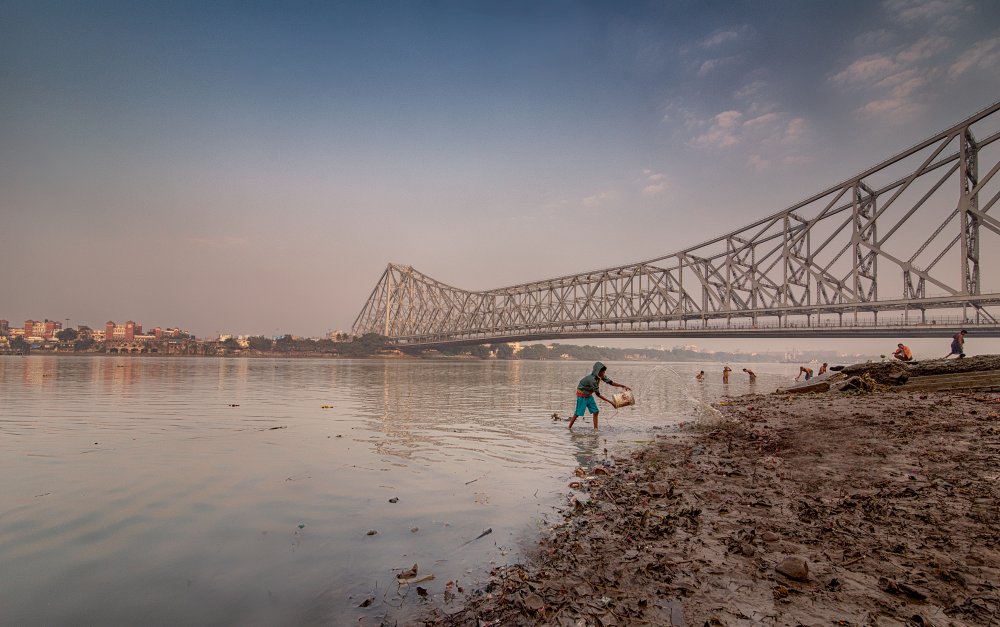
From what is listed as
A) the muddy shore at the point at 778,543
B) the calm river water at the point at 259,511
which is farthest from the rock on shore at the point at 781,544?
the calm river water at the point at 259,511

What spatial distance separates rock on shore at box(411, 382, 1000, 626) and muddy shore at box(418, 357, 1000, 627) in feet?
0.05

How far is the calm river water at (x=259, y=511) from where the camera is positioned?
12.0 ft

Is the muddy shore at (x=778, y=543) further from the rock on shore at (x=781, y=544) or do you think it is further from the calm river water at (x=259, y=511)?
the calm river water at (x=259, y=511)

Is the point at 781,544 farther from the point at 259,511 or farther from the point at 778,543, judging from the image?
the point at 259,511

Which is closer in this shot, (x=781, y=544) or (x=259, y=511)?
(x=781, y=544)

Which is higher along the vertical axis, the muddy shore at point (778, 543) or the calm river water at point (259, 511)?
the muddy shore at point (778, 543)

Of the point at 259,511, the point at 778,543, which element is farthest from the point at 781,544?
the point at 259,511

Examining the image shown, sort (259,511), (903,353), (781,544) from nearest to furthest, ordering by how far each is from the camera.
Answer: (781,544) → (259,511) → (903,353)

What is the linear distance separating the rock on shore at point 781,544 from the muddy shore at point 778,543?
0.02 m

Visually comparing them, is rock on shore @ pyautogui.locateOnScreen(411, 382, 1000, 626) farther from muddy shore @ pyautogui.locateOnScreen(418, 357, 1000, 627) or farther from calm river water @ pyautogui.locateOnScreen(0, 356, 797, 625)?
calm river water @ pyautogui.locateOnScreen(0, 356, 797, 625)

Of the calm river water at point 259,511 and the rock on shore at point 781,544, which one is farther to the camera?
the calm river water at point 259,511

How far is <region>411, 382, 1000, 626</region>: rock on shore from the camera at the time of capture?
10.3 feet

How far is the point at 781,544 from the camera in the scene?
4.20 m

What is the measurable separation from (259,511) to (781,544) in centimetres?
579
